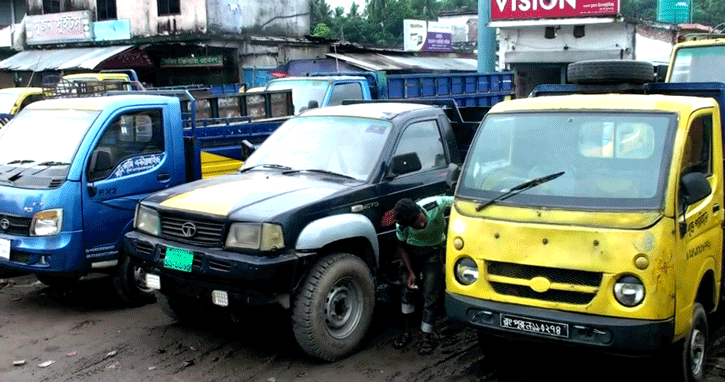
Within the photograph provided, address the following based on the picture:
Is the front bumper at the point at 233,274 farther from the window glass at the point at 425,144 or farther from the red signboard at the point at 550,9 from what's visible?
the red signboard at the point at 550,9

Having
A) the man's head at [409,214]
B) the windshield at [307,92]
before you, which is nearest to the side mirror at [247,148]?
the man's head at [409,214]

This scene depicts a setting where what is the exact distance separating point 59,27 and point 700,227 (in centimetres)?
2906

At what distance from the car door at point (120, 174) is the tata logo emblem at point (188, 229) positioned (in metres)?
1.53

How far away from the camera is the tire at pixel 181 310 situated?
6328 mm

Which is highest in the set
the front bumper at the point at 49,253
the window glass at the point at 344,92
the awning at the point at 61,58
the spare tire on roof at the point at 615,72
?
the awning at the point at 61,58

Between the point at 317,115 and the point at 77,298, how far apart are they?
3091 millimetres

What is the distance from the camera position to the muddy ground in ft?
17.8

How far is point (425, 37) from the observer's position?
34.5 meters

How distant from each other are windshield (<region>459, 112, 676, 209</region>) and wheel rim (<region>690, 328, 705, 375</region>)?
105 centimetres

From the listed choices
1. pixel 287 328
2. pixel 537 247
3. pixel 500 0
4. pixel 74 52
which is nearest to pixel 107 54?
pixel 74 52

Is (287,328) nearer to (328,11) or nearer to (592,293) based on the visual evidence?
(592,293)

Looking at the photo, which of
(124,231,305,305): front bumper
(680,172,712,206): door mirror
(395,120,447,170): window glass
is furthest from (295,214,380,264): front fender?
(680,172,712,206): door mirror

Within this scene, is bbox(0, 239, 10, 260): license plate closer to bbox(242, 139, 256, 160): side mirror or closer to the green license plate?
the green license plate

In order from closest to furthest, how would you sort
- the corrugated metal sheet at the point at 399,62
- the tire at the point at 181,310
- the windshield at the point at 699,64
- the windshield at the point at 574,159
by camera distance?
1. the windshield at the point at 574,159
2. the tire at the point at 181,310
3. the windshield at the point at 699,64
4. the corrugated metal sheet at the point at 399,62
